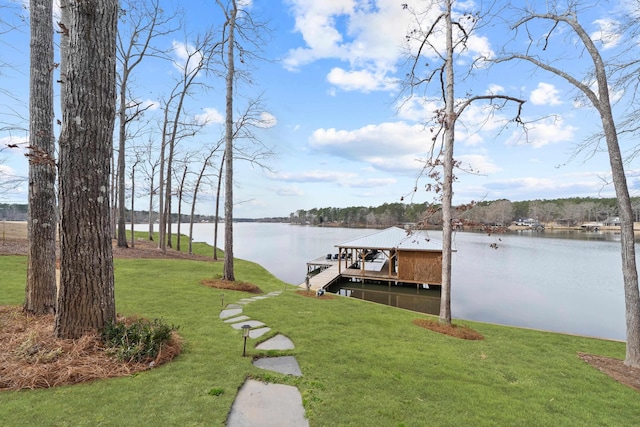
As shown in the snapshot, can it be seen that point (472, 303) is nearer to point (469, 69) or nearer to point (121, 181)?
point (469, 69)

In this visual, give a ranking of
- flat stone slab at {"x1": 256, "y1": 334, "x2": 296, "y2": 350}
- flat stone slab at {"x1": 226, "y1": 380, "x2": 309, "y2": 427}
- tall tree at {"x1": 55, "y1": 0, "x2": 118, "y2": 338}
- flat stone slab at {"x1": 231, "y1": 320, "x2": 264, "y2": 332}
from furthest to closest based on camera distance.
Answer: flat stone slab at {"x1": 231, "y1": 320, "x2": 264, "y2": 332}
flat stone slab at {"x1": 256, "y1": 334, "x2": 296, "y2": 350}
tall tree at {"x1": 55, "y1": 0, "x2": 118, "y2": 338}
flat stone slab at {"x1": 226, "y1": 380, "x2": 309, "y2": 427}

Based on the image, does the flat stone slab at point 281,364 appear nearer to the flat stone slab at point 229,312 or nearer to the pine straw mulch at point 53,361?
the pine straw mulch at point 53,361

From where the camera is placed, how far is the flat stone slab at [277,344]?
13.3ft

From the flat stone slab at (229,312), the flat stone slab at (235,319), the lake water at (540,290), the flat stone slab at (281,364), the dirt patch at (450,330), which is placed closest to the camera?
the flat stone slab at (281,364)

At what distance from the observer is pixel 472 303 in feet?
49.2

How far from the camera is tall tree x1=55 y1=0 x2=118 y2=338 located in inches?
121

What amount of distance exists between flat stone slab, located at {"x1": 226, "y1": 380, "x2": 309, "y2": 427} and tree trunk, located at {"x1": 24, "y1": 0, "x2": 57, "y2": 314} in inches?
140

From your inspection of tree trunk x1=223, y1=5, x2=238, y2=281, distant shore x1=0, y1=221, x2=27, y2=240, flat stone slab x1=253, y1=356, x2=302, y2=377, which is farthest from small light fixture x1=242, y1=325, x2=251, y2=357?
distant shore x1=0, y1=221, x2=27, y2=240

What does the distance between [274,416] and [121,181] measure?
52.2 feet

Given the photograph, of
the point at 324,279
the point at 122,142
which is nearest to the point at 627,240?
the point at 324,279

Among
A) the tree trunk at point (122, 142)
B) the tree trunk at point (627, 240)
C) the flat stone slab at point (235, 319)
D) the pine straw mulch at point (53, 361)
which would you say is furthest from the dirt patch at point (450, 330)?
the tree trunk at point (122, 142)

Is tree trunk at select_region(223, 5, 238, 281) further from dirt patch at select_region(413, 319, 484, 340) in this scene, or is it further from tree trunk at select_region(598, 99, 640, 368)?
tree trunk at select_region(598, 99, 640, 368)

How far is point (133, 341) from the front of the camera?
3250mm

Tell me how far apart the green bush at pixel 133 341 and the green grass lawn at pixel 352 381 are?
0.98 ft
